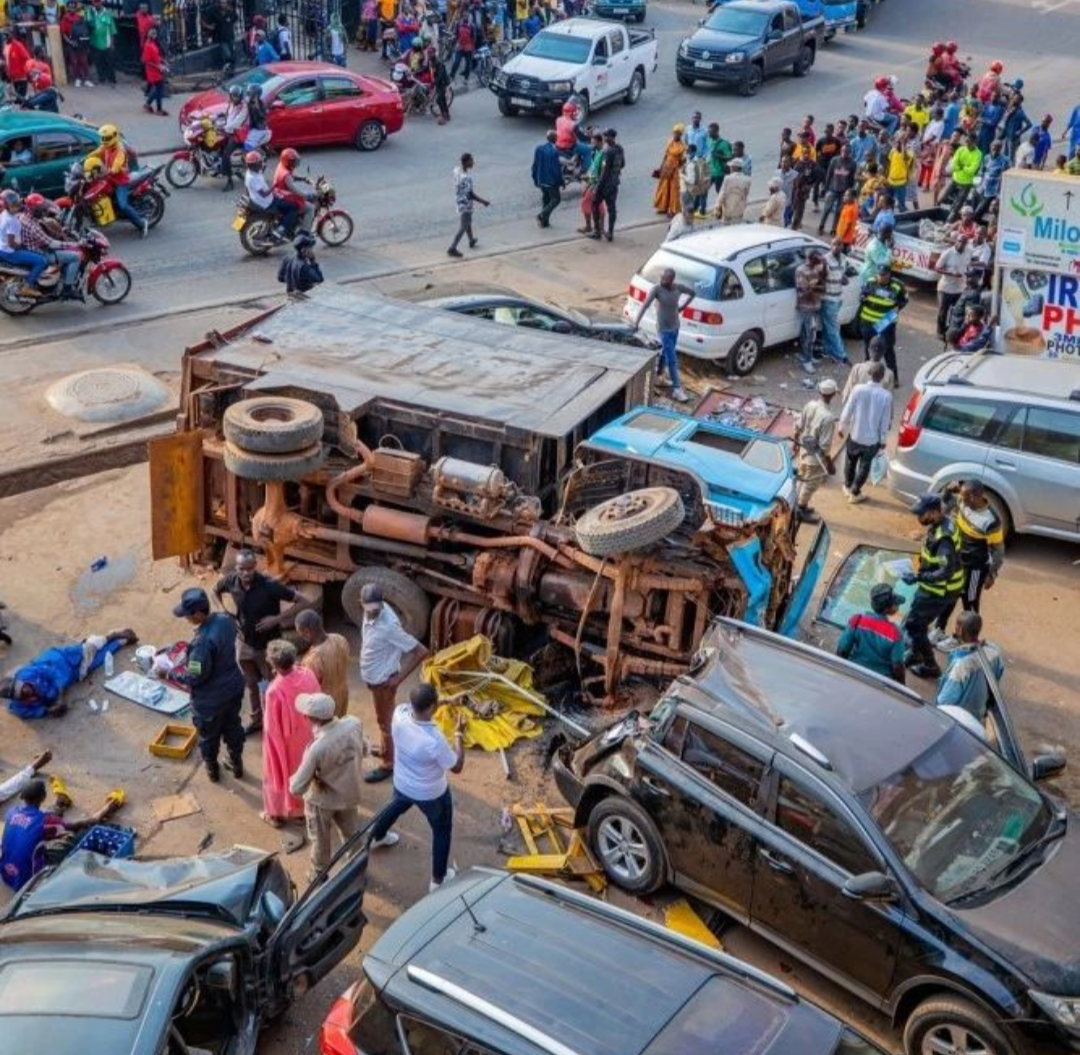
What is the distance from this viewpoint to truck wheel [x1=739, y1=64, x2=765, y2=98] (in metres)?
28.6

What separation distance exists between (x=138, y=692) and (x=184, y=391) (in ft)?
8.68

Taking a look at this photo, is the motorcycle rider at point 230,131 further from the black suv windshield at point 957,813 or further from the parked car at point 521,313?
the black suv windshield at point 957,813

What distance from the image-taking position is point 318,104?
23.1 metres

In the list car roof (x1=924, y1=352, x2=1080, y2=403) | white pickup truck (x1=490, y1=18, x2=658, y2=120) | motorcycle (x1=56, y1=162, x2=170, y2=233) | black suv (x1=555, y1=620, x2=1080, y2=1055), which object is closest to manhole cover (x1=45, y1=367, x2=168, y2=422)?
motorcycle (x1=56, y1=162, x2=170, y2=233)

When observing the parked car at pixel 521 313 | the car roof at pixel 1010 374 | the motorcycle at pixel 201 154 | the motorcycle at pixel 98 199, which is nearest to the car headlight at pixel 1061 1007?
the car roof at pixel 1010 374

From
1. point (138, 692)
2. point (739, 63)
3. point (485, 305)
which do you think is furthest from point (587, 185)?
point (138, 692)

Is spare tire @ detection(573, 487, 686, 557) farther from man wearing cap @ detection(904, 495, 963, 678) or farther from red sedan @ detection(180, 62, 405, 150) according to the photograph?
red sedan @ detection(180, 62, 405, 150)

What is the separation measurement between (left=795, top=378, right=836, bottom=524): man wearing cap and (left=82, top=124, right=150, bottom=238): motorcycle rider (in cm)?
1061

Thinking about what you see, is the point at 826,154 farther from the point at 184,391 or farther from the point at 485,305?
the point at 184,391

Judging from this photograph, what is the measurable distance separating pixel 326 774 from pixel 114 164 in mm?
13256

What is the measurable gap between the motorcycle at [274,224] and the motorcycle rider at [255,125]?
236 cm

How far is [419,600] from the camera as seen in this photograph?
412 inches

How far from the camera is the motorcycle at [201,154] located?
68.6 ft

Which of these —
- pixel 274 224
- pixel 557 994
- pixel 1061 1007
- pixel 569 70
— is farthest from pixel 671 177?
pixel 557 994
